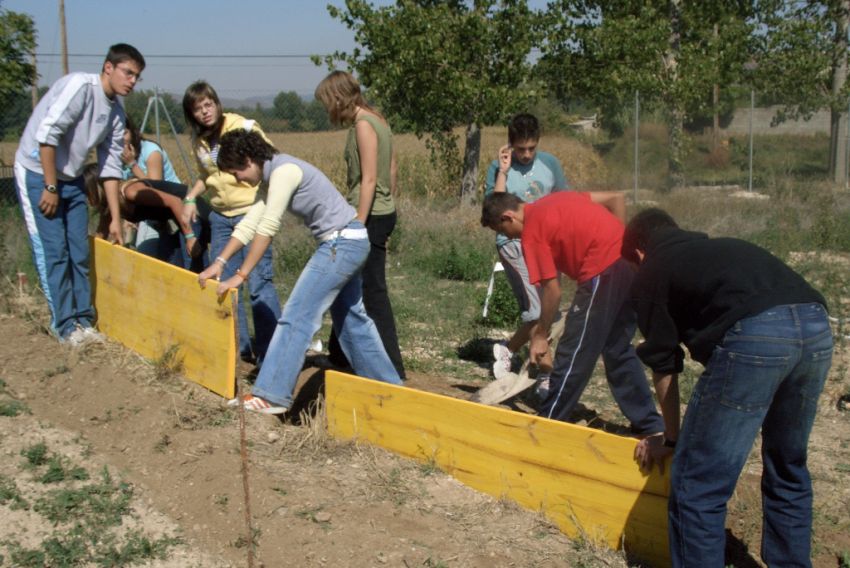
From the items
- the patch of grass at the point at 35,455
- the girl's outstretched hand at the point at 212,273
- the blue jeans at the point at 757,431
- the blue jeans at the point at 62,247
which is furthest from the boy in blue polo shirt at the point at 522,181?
the patch of grass at the point at 35,455

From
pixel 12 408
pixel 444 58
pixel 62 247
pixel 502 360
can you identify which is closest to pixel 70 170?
pixel 62 247

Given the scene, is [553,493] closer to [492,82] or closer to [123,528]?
[123,528]

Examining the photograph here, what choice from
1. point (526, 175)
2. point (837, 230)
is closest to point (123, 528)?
point (526, 175)

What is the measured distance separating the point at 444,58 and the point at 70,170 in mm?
8305

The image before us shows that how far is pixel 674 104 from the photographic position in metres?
16.6

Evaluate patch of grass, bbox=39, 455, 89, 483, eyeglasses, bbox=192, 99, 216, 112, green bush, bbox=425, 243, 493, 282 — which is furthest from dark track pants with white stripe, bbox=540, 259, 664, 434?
green bush, bbox=425, 243, 493, 282

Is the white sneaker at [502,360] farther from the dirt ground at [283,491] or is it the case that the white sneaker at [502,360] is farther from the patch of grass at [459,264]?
the patch of grass at [459,264]

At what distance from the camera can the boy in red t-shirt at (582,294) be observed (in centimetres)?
450

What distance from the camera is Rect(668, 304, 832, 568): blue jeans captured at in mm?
3119

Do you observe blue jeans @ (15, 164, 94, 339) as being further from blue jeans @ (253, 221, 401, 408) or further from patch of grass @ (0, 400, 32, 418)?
blue jeans @ (253, 221, 401, 408)

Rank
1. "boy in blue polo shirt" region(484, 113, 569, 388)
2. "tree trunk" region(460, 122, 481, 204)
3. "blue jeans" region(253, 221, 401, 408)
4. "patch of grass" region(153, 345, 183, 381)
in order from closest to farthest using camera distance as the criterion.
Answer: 1. "blue jeans" region(253, 221, 401, 408)
2. "patch of grass" region(153, 345, 183, 381)
3. "boy in blue polo shirt" region(484, 113, 569, 388)
4. "tree trunk" region(460, 122, 481, 204)

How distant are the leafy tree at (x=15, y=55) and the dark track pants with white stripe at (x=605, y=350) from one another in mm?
11390

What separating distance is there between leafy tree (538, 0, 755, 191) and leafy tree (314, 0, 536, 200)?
2.83ft

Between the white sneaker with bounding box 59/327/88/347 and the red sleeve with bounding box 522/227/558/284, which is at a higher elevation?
the red sleeve with bounding box 522/227/558/284
